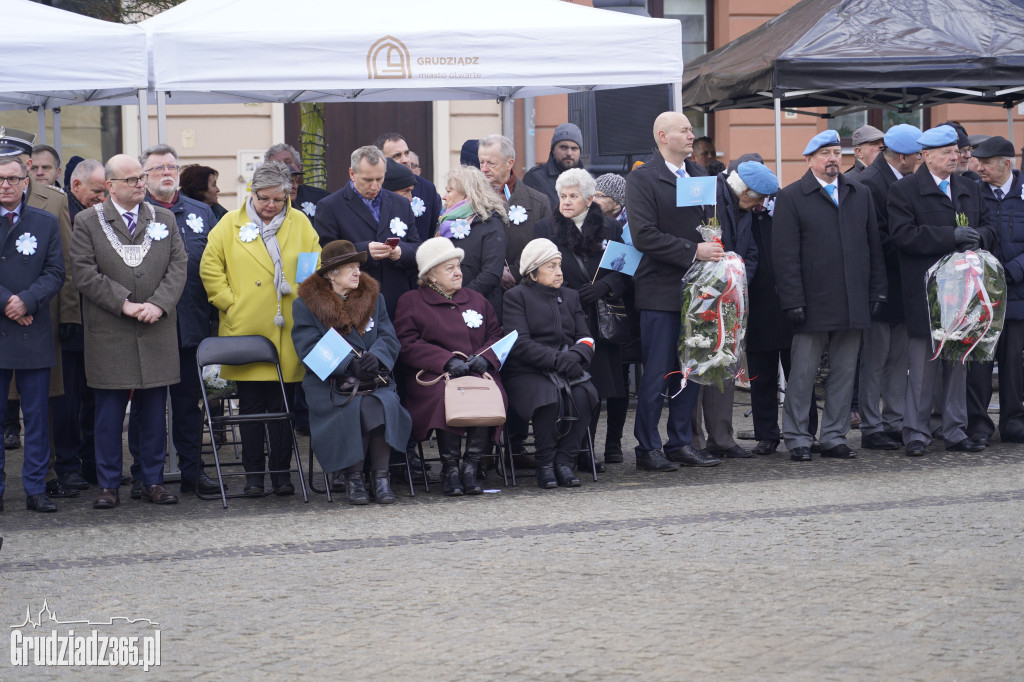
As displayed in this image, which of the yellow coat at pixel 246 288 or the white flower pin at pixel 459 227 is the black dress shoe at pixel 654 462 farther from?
the yellow coat at pixel 246 288

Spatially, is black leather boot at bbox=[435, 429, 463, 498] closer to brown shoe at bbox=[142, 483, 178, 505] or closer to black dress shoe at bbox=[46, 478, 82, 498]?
brown shoe at bbox=[142, 483, 178, 505]

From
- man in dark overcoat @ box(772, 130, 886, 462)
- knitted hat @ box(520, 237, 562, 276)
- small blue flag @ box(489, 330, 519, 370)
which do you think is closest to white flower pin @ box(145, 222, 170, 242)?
small blue flag @ box(489, 330, 519, 370)

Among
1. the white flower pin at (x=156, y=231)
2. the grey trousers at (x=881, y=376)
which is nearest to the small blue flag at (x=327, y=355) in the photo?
the white flower pin at (x=156, y=231)

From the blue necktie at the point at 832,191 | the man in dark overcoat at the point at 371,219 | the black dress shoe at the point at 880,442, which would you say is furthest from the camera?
the black dress shoe at the point at 880,442

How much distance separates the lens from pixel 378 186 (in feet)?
28.0

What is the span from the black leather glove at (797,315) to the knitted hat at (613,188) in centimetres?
131

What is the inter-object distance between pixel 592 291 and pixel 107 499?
3157mm

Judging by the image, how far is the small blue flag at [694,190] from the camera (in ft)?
28.2

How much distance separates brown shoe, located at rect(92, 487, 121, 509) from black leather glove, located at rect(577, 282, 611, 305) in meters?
3.03

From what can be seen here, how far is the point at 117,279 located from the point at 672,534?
3.40 m

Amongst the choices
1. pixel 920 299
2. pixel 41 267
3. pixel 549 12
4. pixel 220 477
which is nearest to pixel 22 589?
pixel 220 477

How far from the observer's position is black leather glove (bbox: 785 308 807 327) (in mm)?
8797

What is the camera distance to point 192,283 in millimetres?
8258

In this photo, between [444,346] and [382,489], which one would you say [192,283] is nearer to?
[444,346]
